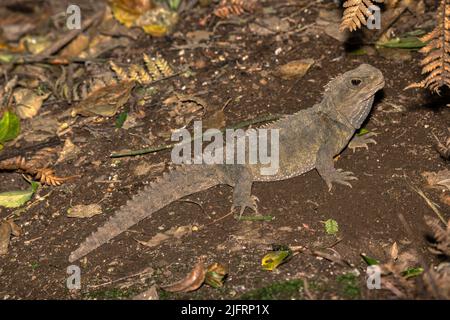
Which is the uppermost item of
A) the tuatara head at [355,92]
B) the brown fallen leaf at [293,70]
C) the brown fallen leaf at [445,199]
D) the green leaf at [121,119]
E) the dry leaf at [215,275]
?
the tuatara head at [355,92]

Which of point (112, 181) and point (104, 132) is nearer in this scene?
point (112, 181)

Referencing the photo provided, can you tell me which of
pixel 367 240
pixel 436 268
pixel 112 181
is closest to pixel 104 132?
pixel 112 181

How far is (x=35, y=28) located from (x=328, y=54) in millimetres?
5139

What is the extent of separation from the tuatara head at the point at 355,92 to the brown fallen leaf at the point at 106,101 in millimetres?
2366

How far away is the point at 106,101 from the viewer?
271 inches

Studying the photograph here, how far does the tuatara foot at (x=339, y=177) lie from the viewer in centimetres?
541

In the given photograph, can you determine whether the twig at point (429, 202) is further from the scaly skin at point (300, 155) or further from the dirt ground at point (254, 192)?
the scaly skin at point (300, 155)

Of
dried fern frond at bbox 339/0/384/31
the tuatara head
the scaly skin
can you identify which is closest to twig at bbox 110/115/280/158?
the scaly skin

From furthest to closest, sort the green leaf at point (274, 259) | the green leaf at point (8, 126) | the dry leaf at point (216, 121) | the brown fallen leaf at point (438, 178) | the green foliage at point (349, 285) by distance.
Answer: the green leaf at point (8, 126) → the dry leaf at point (216, 121) → the brown fallen leaf at point (438, 178) → the green leaf at point (274, 259) → the green foliage at point (349, 285)

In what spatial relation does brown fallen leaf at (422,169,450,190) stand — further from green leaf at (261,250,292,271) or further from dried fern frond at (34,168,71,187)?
dried fern frond at (34,168,71,187)

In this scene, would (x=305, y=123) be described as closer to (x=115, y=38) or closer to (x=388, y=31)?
(x=388, y=31)

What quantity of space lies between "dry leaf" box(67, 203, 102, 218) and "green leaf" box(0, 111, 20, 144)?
63.2 inches

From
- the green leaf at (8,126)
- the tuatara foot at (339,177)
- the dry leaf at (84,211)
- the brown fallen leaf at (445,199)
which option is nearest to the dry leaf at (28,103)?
the green leaf at (8,126)
